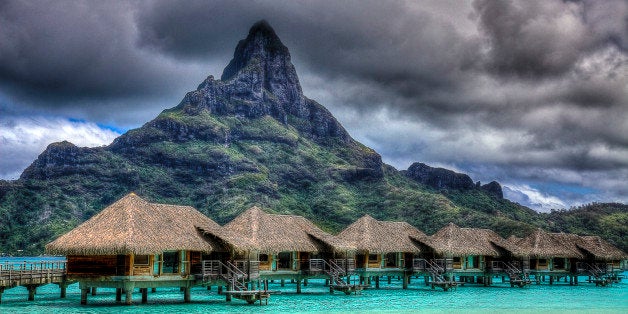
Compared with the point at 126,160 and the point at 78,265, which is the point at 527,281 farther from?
the point at 126,160

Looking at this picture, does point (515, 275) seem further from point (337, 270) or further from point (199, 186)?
point (199, 186)

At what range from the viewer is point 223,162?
597 feet

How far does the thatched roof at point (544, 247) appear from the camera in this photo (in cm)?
6569

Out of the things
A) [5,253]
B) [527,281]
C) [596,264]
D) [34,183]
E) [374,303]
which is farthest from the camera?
[34,183]

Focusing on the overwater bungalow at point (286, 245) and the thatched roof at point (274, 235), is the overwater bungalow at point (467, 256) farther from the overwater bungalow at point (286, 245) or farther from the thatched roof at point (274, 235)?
the thatched roof at point (274, 235)

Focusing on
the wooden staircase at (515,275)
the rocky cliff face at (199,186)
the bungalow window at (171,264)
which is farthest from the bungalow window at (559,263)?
the rocky cliff face at (199,186)

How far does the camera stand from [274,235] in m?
46.7

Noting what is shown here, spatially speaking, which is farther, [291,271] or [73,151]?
[73,151]

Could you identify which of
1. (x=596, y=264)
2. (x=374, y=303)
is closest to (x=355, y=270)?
(x=374, y=303)

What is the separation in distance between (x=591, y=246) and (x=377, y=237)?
101 feet

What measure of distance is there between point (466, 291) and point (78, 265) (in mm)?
31142

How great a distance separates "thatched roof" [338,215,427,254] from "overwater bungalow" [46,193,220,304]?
16.4m

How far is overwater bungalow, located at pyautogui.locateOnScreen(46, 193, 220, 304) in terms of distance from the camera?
118ft

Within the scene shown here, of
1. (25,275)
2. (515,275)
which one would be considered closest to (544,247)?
(515,275)
